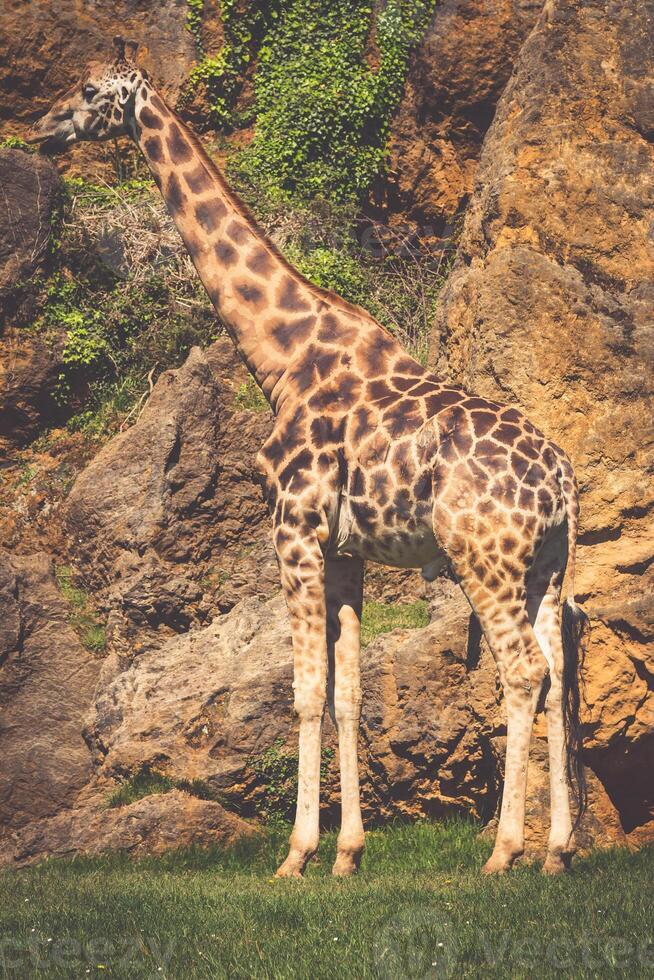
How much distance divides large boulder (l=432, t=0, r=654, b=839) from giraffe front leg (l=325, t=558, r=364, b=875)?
72.6 inches

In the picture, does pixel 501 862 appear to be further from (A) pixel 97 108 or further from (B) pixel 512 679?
(A) pixel 97 108

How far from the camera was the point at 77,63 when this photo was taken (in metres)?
18.4

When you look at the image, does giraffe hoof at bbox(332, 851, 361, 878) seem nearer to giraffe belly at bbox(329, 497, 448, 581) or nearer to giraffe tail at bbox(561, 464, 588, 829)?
giraffe tail at bbox(561, 464, 588, 829)

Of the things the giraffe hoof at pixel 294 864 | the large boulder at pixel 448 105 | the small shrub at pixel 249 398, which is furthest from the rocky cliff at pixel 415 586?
the large boulder at pixel 448 105

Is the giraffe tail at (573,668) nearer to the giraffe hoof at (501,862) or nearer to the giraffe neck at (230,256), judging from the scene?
the giraffe hoof at (501,862)

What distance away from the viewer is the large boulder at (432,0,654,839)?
29.4 ft

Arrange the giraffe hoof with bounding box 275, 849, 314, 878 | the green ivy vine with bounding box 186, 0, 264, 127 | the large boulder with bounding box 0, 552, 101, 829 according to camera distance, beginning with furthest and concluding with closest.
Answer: the green ivy vine with bounding box 186, 0, 264, 127, the large boulder with bounding box 0, 552, 101, 829, the giraffe hoof with bounding box 275, 849, 314, 878

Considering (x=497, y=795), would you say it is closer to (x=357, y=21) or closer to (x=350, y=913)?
(x=350, y=913)

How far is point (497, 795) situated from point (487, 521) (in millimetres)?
2848

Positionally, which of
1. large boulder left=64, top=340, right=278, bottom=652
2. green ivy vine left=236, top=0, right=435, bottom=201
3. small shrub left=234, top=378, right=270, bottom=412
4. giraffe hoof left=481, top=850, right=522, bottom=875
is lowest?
giraffe hoof left=481, top=850, right=522, bottom=875

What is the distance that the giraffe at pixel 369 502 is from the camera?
7.70 m

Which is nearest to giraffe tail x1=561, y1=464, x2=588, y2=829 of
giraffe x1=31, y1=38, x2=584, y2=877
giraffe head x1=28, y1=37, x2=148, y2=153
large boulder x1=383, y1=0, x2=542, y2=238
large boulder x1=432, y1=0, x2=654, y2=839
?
giraffe x1=31, y1=38, x2=584, y2=877

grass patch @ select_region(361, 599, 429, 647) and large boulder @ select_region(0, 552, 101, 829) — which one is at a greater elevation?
grass patch @ select_region(361, 599, 429, 647)

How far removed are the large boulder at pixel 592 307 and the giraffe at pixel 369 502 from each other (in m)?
0.68
